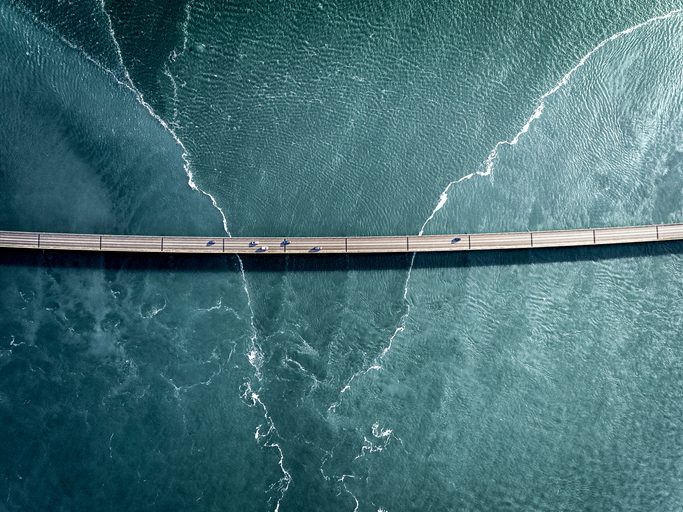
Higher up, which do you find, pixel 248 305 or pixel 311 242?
pixel 311 242

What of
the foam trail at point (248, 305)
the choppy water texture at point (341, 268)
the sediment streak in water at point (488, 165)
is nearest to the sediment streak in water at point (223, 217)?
the foam trail at point (248, 305)

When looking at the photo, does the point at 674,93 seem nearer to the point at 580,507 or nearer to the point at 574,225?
the point at 574,225

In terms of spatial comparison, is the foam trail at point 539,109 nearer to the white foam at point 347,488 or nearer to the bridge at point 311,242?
the bridge at point 311,242

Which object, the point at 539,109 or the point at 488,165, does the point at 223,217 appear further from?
the point at 539,109

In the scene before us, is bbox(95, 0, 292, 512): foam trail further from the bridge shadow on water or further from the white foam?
the white foam

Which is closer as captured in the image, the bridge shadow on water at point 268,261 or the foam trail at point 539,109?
the bridge shadow on water at point 268,261

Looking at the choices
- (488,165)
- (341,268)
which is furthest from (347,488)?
(488,165)
